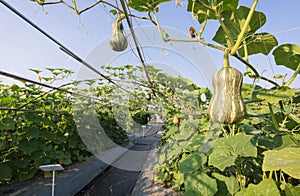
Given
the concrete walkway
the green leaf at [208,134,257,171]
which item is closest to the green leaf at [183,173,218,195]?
the green leaf at [208,134,257,171]

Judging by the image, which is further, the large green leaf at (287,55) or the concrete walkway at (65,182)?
the concrete walkway at (65,182)

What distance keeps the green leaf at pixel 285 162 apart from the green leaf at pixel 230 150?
0.29 m

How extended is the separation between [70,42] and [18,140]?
184 cm

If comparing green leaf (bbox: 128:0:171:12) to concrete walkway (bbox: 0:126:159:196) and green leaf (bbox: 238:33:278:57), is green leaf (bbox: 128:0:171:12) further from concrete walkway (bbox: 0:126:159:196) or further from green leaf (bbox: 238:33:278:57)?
concrete walkway (bbox: 0:126:159:196)

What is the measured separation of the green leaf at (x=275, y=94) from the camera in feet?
1.77

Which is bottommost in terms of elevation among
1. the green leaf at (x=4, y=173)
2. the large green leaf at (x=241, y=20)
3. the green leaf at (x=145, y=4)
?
the green leaf at (x=4, y=173)

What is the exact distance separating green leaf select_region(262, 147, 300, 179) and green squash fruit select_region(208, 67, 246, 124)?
0.13 meters

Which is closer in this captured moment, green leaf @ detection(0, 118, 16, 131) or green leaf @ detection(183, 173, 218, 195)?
green leaf @ detection(183, 173, 218, 195)

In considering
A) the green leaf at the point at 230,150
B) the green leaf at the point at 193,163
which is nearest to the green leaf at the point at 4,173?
the green leaf at the point at 193,163

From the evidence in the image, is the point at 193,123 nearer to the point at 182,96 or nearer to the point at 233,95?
the point at 182,96

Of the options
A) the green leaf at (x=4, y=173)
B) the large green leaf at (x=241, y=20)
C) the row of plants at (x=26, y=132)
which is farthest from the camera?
the row of plants at (x=26, y=132)

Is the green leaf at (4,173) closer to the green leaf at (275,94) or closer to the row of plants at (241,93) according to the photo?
the row of plants at (241,93)

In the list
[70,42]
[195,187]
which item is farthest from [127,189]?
[70,42]

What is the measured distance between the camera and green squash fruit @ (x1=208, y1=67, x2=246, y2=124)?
1.74 ft
